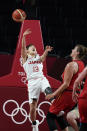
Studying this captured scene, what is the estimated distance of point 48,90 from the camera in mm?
6219

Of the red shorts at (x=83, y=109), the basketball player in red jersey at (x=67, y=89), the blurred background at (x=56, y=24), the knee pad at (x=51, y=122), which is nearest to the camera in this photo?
the red shorts at (x=83, y=109)

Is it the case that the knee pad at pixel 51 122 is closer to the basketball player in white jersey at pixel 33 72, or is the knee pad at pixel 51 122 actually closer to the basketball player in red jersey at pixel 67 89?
the basketball player in red jersey at pixel 67 89

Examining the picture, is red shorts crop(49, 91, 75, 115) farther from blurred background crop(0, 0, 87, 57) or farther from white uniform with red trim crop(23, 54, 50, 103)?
blurred background crop(0, 0, 87, 57)

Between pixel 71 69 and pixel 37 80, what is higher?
pixel 71 69

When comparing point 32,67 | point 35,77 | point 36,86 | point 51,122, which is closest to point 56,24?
point 32,67

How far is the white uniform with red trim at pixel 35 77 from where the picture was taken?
6438 mm

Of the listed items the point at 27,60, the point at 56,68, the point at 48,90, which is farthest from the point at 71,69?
the point at 56,68

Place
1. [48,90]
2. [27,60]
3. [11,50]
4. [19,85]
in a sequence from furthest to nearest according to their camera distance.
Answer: [11,50], [19,85], [27,60], [48,90]

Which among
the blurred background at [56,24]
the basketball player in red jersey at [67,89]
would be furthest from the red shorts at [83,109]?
the blurred background at [56,24]

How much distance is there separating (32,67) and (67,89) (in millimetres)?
1456

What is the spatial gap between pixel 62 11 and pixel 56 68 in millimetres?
6900

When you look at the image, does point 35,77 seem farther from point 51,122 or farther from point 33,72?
point 51,122

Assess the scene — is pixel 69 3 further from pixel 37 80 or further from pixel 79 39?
pixel 37 80

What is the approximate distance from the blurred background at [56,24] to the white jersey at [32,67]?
26.2ft
